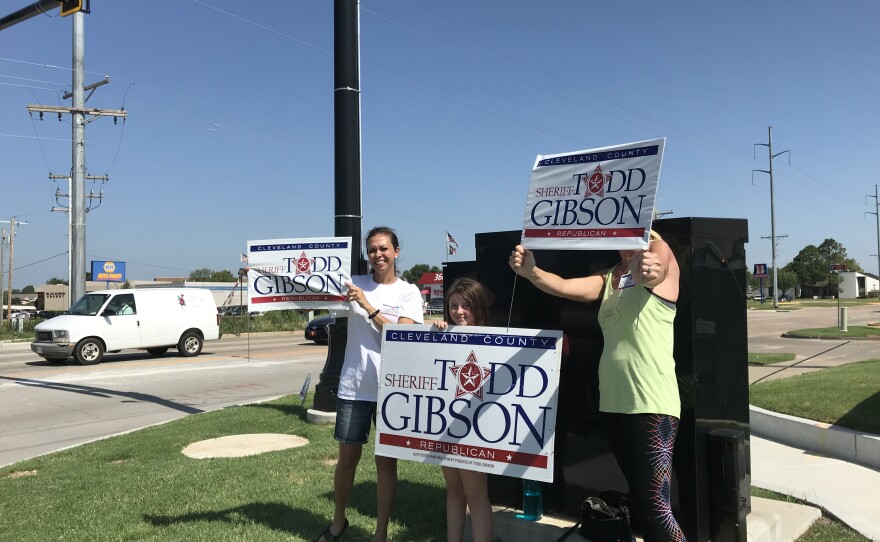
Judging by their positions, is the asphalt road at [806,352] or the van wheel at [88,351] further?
the van wheel at [88,351]

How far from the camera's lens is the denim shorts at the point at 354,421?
3.89 metres

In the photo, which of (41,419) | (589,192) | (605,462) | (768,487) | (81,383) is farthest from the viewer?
(81,383)

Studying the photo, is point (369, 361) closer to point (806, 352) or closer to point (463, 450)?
point (463, 450)

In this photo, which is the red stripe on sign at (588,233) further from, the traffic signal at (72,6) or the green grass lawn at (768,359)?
the green grass lawn at (768,359)

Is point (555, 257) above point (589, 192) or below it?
below

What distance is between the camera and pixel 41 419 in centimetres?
1000

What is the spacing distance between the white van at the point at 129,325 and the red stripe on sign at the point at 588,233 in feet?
55.6

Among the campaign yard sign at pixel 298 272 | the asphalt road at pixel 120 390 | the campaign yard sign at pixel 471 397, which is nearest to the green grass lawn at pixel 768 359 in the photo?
the asphalt road at pixel 120 390

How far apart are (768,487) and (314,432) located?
4681mm

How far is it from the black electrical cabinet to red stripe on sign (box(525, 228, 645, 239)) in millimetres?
605

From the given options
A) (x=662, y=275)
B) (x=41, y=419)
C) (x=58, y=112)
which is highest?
(x=58, y=112)

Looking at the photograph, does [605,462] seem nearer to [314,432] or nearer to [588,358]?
[588,358]

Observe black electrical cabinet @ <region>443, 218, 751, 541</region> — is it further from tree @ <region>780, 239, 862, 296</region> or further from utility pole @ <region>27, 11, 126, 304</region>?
tree @ <region>780, 239, 862, 296</region>

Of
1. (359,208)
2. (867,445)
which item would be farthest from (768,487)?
(359,208)
